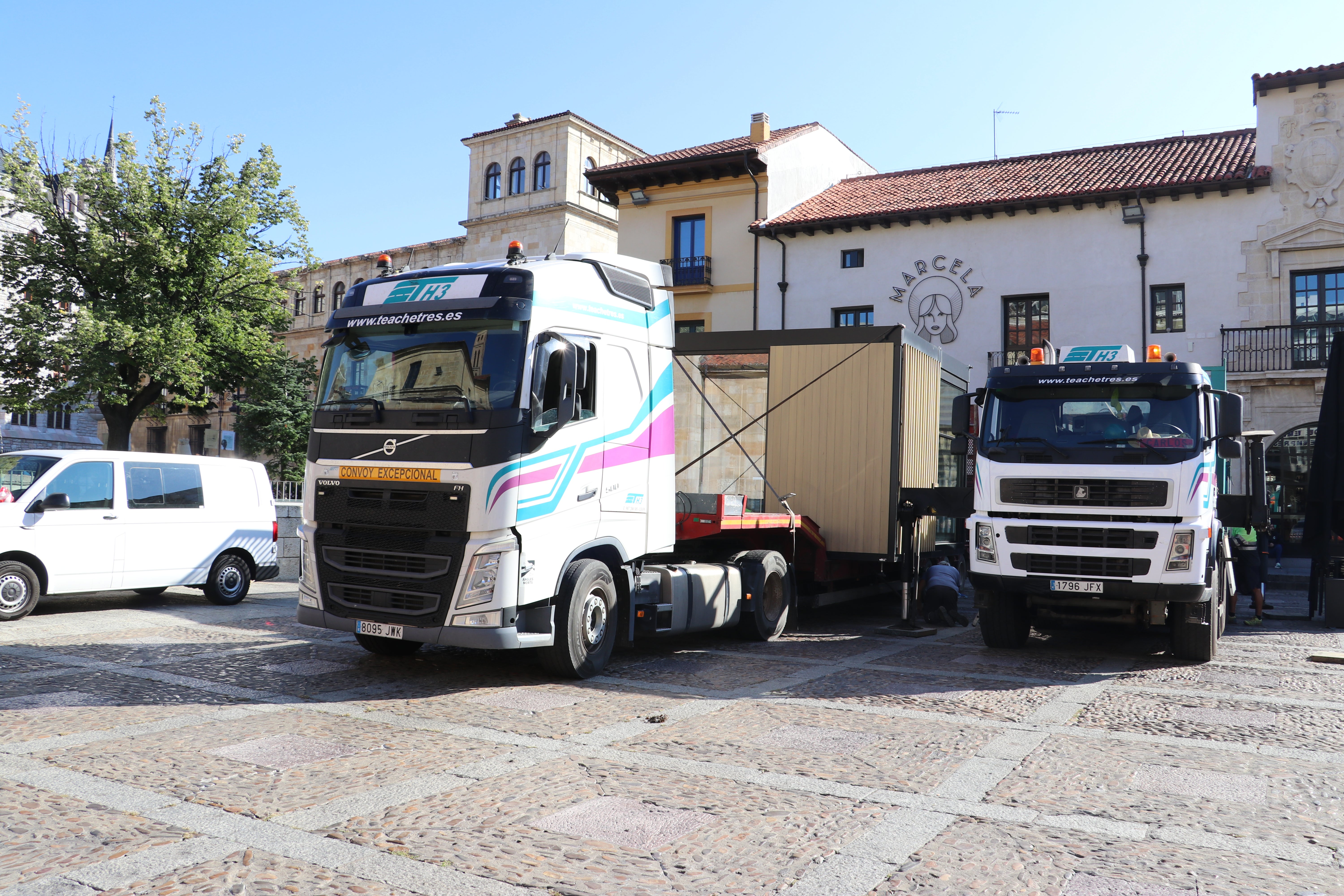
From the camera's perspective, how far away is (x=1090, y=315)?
82.0 feet

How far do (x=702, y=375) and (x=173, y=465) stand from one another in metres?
6.77

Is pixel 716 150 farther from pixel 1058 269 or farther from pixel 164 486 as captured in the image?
pixel 164 486

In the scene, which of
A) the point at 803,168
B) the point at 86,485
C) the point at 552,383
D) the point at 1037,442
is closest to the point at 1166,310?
the point at 803,168

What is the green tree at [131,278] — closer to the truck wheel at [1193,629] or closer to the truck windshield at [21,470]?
the truck windshield at [21,470]

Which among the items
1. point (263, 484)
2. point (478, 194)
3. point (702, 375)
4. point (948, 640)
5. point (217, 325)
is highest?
point (478, 194)

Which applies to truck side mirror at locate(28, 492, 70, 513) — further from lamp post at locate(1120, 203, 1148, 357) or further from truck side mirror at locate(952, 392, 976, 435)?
lamp post at locate(1120, 203, 1148, 357)

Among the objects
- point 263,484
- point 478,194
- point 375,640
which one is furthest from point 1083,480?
point 478,194

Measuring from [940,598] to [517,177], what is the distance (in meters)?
44.5

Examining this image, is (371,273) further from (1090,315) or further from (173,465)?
(173,465)

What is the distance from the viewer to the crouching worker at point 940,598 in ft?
42.4

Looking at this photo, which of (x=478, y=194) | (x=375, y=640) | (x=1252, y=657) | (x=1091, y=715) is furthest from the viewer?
(x=478, y=194)

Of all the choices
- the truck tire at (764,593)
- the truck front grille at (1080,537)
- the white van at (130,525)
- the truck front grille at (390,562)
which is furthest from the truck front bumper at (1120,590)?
the white van at (130,525)

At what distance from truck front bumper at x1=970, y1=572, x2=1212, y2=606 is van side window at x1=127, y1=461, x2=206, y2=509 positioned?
9.64 meters

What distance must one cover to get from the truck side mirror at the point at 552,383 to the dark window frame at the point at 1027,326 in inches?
776
